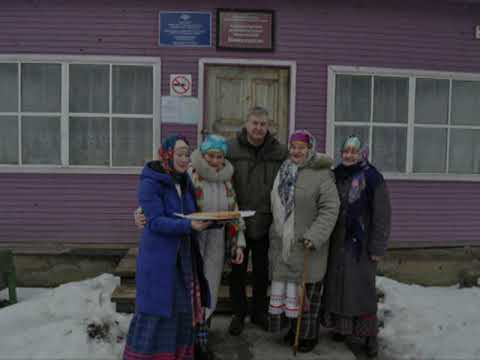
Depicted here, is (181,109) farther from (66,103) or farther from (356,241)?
(356,241)

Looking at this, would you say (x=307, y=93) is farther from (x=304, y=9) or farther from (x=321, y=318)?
(x=321, y=318)

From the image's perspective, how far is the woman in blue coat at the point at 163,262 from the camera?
8.35 ft

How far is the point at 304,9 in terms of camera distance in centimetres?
515

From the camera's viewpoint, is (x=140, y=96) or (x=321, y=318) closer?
(x=321, y=318)

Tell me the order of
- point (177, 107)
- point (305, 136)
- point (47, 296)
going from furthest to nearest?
point (177, 107), point (47, 296), point (305, 136)

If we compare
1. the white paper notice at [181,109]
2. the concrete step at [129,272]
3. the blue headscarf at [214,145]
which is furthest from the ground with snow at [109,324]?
the white paper notice at [181,109]

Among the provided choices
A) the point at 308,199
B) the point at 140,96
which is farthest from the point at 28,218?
the point at 308,199

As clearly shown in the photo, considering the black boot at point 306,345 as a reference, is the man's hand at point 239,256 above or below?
above

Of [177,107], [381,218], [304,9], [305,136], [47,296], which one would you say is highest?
[304,9]

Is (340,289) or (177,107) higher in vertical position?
(177,107)

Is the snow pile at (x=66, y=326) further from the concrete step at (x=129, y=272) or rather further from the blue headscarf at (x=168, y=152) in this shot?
the blue headscarf at (x=168, y=152)

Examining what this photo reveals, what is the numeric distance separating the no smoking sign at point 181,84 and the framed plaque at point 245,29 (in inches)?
21.6

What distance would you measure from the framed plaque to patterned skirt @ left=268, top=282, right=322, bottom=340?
311 centimetres

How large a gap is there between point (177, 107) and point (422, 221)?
3420mm
